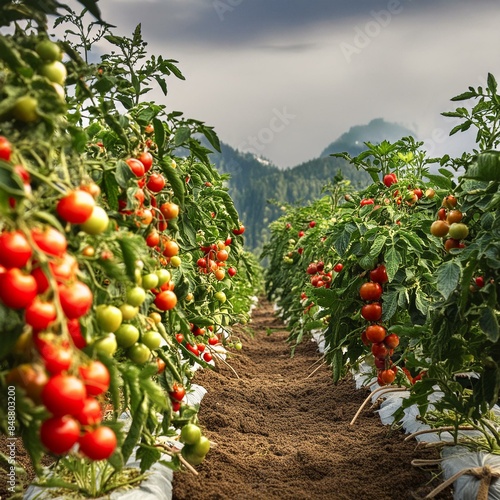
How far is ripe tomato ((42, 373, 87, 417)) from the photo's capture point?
846mm

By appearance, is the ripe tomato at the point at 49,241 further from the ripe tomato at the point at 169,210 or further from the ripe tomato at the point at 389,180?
the ripe tomato at the point at 389,180

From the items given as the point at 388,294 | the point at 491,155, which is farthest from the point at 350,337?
the point at 491,155

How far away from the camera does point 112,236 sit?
1.19m

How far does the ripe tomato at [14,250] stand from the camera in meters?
0.87

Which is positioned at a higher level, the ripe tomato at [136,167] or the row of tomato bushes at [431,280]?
the ripe tomato at [136,167]

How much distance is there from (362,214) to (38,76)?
1922 mm

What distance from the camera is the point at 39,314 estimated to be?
2.91ft

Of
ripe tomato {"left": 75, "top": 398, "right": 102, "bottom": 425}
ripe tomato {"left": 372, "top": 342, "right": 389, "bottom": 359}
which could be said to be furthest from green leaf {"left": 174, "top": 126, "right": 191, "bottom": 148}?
ripe tomato {"left": 372, "top": 342, "right": 389, "bottom": 359}

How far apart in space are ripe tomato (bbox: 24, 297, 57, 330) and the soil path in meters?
1.49

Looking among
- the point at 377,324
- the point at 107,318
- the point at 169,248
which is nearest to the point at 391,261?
the point at 377,324

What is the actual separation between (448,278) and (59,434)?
4.40 ft

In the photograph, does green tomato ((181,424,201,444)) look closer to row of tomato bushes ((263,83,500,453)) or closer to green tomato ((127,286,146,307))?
green tomato ((127,286,146,307))

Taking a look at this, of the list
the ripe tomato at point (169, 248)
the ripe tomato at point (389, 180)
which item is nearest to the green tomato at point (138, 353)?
the ripe tomato at point (169, 248)

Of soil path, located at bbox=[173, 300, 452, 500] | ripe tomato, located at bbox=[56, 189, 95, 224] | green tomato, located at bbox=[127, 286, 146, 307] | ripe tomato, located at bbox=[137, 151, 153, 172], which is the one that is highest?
ripe tomato, located at bbox=[137, 151, 153, 172]
